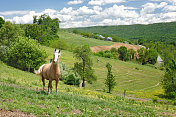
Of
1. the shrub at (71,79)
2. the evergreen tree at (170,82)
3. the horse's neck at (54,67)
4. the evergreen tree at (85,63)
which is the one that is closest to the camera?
the horse's neck at (54,67)

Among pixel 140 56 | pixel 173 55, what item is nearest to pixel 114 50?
pixel 140 56

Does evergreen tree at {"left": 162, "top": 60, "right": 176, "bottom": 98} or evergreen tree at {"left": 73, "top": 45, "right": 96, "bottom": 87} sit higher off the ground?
evergreen tree at {"left": 73, "top": 45, "right": 96, "bottom": 87}

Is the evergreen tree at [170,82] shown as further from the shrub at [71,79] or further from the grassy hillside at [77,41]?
the grassy hillside at [77,41]

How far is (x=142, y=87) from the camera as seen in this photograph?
6838 cm

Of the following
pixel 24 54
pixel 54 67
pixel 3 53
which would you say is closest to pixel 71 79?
pixel 24 54

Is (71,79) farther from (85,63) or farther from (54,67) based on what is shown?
(54,67)

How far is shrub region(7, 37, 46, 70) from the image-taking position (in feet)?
152

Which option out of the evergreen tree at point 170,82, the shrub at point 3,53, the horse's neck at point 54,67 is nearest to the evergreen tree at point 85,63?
the shrub at point 3,53

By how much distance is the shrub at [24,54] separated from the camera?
4632 centimetres

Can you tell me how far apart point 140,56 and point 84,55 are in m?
110

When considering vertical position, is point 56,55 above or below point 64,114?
above

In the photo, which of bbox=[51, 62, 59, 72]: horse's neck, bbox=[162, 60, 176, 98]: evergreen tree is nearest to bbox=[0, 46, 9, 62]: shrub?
bbox=[51, 62, 59, 72]: horse's neck

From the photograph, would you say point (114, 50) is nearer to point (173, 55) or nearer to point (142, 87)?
point (173, 55)

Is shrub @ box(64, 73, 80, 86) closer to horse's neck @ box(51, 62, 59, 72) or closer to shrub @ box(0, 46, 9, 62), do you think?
shrub @ box(0, 46, 9, 62)
